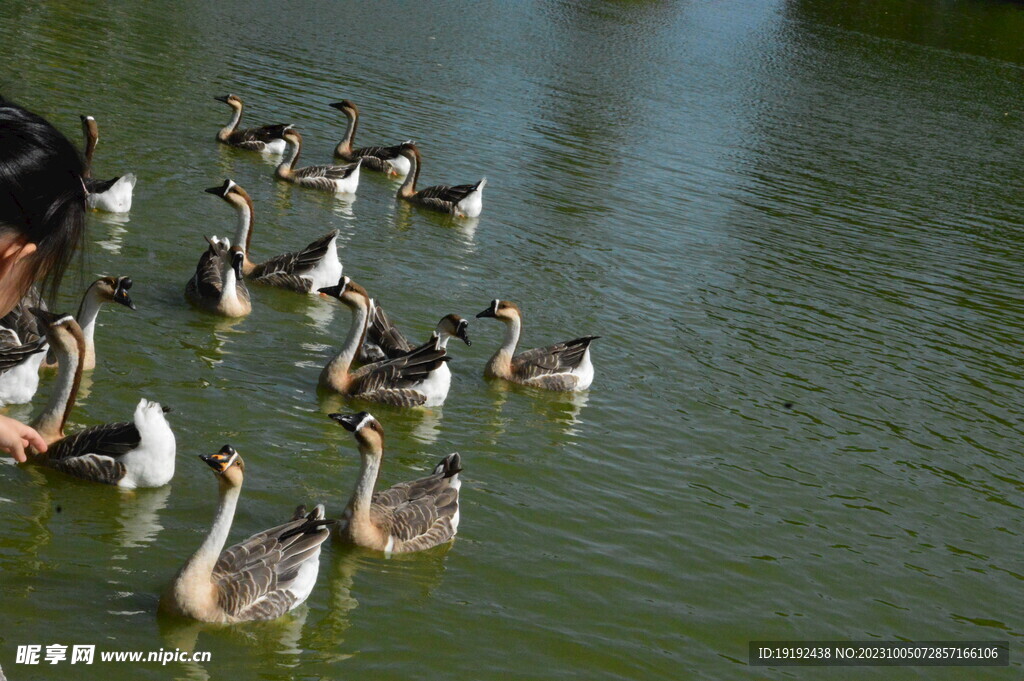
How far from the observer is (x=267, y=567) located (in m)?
7.78

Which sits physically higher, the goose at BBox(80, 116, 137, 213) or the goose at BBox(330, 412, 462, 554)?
the goose at BBox(80, 116, 137, 213)

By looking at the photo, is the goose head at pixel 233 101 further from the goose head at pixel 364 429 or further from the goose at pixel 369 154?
the goose head at pixel 364 429

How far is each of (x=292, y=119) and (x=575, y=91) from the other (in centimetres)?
1042

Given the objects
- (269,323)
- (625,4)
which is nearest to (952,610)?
(269,323)

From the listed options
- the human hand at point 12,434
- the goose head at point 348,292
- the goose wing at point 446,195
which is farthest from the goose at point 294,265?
the human hand at point 12,434

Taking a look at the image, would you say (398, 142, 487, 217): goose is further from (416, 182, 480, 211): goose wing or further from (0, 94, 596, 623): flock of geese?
(0, 94, 596, 623): flock of geese

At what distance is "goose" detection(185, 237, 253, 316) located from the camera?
43.0ft

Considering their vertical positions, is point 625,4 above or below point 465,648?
above

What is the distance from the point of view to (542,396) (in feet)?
42.3

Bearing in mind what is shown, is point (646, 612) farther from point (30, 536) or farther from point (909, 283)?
point (909, 283)

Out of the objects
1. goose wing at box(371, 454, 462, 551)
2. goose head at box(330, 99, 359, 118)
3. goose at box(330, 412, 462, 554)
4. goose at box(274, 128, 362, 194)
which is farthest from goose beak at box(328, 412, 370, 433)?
goose head at box(330, 99, 359, 118)

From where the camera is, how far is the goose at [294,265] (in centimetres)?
1436

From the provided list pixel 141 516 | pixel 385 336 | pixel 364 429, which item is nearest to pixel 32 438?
pixel 141 516

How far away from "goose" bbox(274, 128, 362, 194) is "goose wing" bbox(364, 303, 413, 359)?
22.5 ft
